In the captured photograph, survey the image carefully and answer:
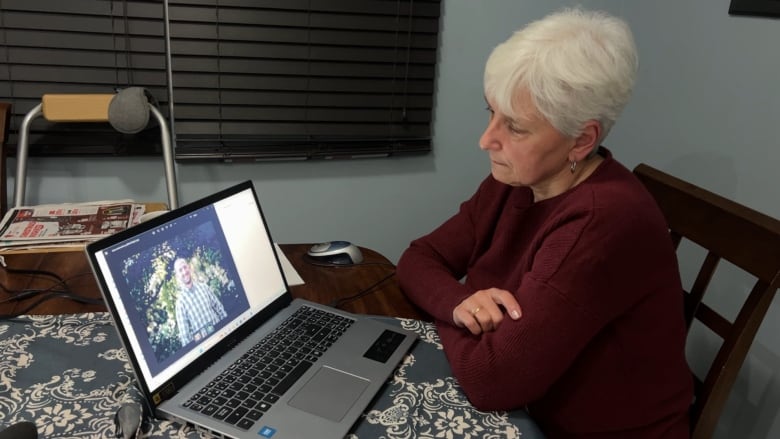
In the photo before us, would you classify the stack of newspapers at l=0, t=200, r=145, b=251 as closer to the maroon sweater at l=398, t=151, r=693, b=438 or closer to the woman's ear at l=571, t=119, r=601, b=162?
the maroon sweater at l=398, t=151, r=693, b=438

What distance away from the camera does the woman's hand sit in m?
0.98

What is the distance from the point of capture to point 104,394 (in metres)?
0.88

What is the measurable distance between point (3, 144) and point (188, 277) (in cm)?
101

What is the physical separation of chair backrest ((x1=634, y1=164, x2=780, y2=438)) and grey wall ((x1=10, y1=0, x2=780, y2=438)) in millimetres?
342

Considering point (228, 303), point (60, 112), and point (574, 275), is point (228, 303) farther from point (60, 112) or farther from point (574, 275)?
point (60, 112)

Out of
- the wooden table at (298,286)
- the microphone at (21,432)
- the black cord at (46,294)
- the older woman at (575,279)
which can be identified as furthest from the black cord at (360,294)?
the microphone at (21,432)

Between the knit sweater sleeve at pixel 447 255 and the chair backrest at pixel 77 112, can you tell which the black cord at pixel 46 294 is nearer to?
the chair backrest at pixel 77 112

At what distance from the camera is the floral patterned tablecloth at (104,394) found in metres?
0.83

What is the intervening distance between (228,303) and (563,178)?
2.13 feet

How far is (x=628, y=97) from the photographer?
1011 mm

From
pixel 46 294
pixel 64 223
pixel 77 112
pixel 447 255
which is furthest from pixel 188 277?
pixel 77 112

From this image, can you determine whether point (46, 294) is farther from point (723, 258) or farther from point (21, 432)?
point (723, 258)

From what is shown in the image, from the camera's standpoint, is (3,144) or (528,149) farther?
(3,144)

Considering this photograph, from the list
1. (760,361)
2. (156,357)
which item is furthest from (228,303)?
(760,361)
